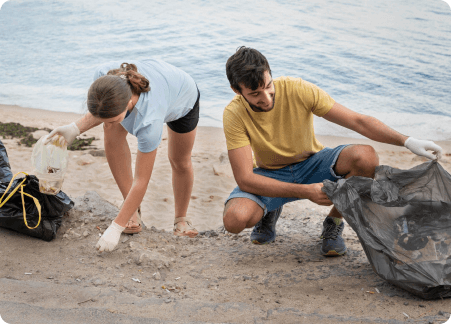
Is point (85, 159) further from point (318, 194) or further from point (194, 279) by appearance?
point (318, 194)

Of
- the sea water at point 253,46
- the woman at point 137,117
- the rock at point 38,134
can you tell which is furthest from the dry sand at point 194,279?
the sea water at point 253,46

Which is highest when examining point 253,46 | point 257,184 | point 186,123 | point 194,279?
point 186,123

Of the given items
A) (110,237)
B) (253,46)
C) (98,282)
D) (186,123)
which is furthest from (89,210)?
(253,46)

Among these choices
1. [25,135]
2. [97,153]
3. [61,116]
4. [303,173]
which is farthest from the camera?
[61,116]

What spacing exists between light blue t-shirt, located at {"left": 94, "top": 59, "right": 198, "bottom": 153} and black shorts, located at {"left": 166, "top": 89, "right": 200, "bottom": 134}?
0.04 metres

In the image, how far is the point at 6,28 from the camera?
13.5 m

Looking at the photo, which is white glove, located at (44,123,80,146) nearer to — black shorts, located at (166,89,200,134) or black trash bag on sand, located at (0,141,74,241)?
black trash bag on sand, located at (0,141,74,241)

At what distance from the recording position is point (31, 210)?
2.34m

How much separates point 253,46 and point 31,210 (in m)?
9.29

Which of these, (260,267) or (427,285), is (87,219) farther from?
(427,285)

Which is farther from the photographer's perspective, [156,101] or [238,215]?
[238,215]

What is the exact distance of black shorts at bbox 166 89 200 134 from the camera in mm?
2475

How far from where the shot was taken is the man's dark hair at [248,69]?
2016 mm

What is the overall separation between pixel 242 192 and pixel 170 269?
607mm
